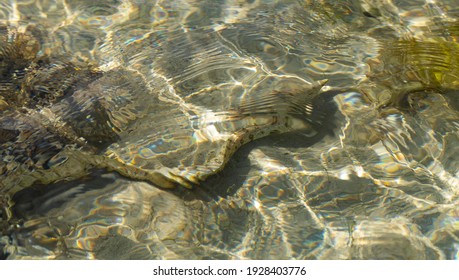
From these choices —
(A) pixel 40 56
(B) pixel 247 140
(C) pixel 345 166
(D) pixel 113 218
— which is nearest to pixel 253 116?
(B) pixel 247 140

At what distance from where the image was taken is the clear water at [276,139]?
2766mm

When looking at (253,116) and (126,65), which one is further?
(126,65)

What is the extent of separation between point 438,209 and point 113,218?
1.96 m

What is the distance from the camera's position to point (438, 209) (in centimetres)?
289

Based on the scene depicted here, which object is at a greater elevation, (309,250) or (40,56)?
(40,56)

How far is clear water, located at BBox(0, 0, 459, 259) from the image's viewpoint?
2.77m

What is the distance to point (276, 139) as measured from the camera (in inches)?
133

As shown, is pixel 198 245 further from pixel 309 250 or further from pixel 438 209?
pixel 438 209
